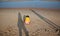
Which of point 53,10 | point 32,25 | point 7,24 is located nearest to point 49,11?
point 53,10

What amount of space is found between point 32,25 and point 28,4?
793 millimetres

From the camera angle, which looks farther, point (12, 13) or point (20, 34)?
point (12, 13)

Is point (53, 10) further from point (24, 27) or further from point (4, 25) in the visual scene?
point (4, 25)

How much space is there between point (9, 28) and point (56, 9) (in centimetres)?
138

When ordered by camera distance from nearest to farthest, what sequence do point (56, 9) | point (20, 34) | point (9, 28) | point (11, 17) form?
point (20, 34) → point (9, 28) → point (11, 17) → point (56, 9)

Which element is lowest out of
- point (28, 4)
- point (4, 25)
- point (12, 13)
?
point (4, 25)

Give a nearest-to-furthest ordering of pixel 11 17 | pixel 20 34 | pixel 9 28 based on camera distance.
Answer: pixel 20 34 < pixel 9 28 < pixel 11 17

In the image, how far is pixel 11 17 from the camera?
3371mm

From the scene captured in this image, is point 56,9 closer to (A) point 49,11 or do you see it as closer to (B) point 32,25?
(A) point 49,11

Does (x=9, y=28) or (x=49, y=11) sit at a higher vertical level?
(x=49, y=11)

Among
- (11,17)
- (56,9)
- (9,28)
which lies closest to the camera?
(9,28)

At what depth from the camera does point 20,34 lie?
275 cm

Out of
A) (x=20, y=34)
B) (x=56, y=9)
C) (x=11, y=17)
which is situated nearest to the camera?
(x=20, y=34)

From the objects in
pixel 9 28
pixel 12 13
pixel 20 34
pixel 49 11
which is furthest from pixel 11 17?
pixel 49 11
